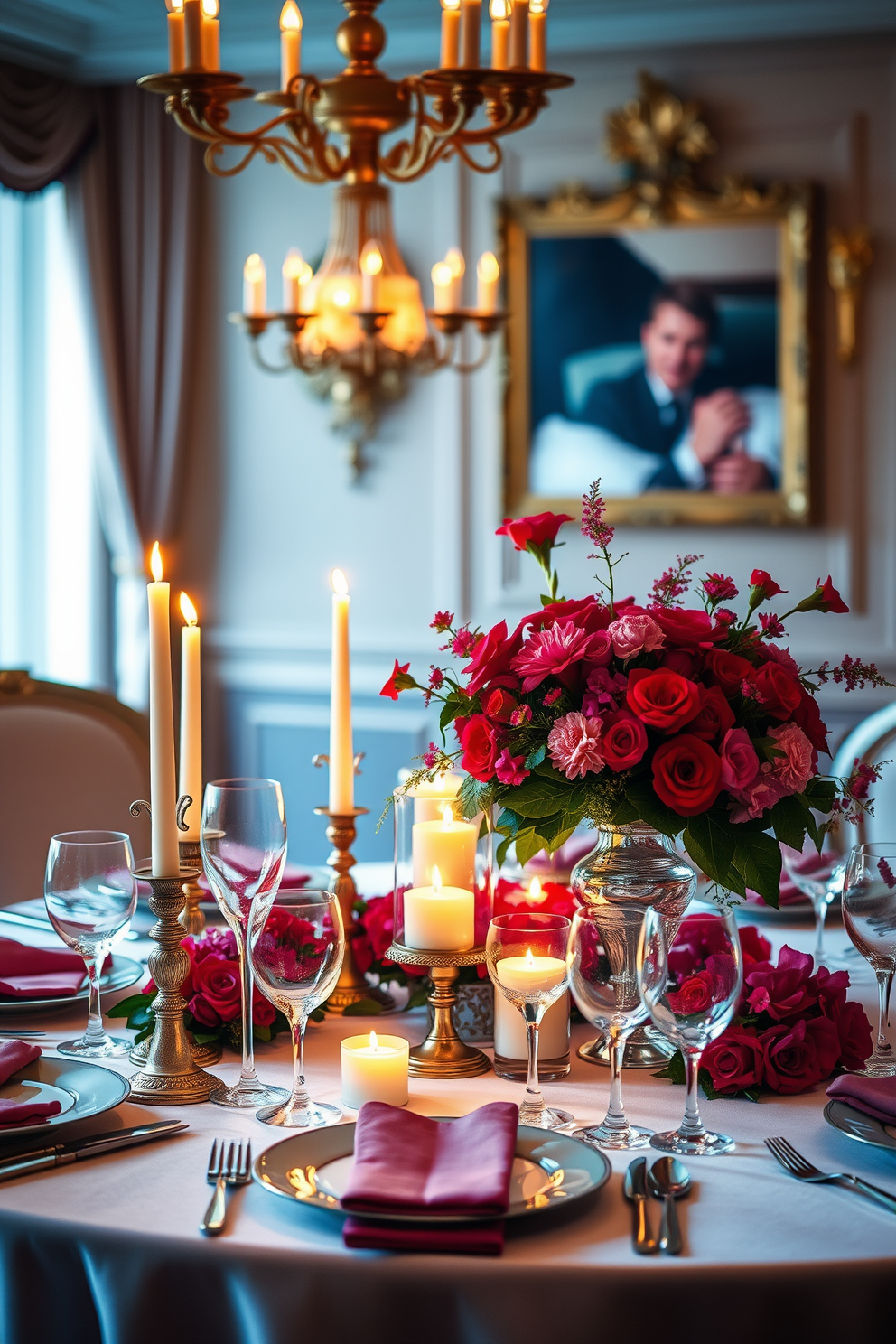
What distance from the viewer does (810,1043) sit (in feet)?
4.22

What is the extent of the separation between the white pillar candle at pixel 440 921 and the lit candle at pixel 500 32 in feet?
3.65

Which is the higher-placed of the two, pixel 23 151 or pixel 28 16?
pixel 28 16

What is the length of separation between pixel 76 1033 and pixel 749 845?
0.70 metres

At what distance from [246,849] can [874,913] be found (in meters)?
0.58

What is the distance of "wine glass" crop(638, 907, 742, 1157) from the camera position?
1.08 m

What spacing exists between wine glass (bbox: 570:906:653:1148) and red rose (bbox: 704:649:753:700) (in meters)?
0.26

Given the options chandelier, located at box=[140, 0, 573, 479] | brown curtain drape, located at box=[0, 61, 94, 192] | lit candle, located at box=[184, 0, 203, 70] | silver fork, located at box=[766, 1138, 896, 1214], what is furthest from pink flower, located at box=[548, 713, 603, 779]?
brown curtain drape, located at box=[0, 61, 94, 192]

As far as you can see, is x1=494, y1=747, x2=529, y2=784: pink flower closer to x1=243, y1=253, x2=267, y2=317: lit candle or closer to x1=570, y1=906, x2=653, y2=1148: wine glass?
x1=570, y1=906, x2=653, y2=1148: wine glass

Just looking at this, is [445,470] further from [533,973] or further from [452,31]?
[533,973]

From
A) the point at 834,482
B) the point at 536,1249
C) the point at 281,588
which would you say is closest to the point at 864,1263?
the point at 536,1249

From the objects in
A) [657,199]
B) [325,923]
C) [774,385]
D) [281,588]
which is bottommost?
[325,923]

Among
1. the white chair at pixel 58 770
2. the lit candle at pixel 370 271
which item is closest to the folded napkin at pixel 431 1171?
the white chair at pixel 58 770

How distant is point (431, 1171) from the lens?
1.03 m

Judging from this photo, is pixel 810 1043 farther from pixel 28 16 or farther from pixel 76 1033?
pixel 28 16
